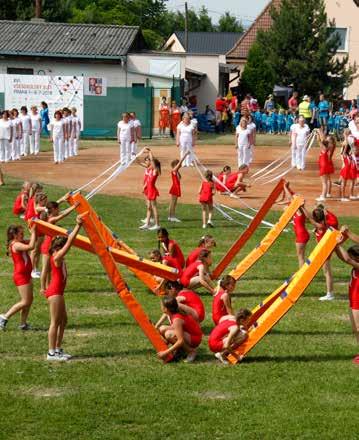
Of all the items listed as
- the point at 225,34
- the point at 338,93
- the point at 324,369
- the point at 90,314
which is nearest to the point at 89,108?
the point at 338,93

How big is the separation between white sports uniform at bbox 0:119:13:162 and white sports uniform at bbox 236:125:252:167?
7448 millimetres

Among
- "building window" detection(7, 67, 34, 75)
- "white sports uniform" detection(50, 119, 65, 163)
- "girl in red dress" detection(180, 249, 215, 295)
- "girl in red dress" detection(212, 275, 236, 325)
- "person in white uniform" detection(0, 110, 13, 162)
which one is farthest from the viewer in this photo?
"building window" detection(7, 67, 34, 75)

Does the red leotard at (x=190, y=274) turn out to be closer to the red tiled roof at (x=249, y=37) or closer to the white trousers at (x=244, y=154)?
the white trousers at (x=244, y=154)

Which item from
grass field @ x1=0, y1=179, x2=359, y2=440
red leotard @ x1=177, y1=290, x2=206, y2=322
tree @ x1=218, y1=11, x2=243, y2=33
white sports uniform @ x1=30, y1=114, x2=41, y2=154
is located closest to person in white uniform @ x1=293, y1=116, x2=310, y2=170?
white sports uniform @ x1=30, y1=114, x2=41, y2=154

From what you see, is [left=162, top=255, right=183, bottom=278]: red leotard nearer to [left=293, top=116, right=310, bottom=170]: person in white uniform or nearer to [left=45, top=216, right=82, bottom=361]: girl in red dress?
[left=45, top=216, right=82, bottom=361]: girl in red dress

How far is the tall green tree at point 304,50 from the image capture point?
52.9 meters

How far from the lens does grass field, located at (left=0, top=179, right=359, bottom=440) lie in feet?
31.4

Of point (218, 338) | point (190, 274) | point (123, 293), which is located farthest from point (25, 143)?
point (218, 338)

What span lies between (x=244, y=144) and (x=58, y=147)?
674 cm

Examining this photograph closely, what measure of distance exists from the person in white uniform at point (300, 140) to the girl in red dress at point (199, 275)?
53.1ft

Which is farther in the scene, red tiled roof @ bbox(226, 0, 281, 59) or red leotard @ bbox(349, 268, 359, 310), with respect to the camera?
red tiled roof @ bbox(226, 0, 281, 59)

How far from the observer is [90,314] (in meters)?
14.3

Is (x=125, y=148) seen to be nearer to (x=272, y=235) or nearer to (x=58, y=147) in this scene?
(x=58, y=147)

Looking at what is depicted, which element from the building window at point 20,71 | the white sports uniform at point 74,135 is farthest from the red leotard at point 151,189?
the building window at point 20,71
